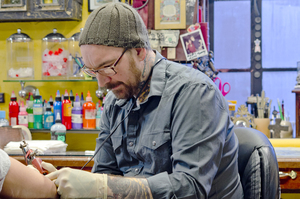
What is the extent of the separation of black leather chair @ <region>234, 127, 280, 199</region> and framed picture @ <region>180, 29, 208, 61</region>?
138cm

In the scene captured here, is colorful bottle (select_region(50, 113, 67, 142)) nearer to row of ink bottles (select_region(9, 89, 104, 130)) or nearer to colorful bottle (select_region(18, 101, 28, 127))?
row of ink bottles (select_region(9, 89, 104, 130))

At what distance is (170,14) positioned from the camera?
2.57 metres

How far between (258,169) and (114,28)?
0.75 metres

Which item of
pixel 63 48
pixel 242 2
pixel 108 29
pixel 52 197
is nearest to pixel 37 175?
pixel 52 197

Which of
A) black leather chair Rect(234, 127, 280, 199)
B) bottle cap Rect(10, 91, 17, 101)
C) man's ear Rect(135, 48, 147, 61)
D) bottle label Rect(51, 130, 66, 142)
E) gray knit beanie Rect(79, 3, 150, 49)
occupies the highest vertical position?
gray knit beanie Rect(79, 3, 150, 49)

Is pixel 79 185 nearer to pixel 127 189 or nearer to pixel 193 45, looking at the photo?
pixel 127 189

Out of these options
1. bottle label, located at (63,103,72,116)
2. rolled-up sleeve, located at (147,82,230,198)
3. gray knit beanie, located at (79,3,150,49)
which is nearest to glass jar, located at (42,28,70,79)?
bottle label, located at (63,103,72,116)

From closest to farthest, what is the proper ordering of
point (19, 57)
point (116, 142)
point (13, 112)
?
1. point (116, 142)
2. point (13, 112)
3. point (19, 57)

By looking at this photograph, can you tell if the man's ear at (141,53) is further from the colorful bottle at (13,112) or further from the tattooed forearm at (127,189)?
the colorful bottle at (13,112)

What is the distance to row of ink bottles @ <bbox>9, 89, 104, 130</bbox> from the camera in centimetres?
253

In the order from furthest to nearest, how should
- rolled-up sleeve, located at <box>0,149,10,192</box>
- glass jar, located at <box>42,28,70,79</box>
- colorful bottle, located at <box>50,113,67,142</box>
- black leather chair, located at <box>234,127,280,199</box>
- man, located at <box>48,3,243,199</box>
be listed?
glass jar, located at <box>42,28,70,79</box>
colorful bottle, located at <box>50,113,67,142</box>
black leather chair, located at <box>234,127,280,199</box>
man, located at <box>48,3,243,199</box>
rolled-up sleeve, located at <box>0,149,10,192</box>

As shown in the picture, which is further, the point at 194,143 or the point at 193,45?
the point at 193,45

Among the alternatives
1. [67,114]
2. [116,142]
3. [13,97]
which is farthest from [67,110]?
[116,142]

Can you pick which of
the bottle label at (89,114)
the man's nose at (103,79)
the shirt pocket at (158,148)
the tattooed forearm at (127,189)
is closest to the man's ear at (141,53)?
the man's nose at (103,79)
